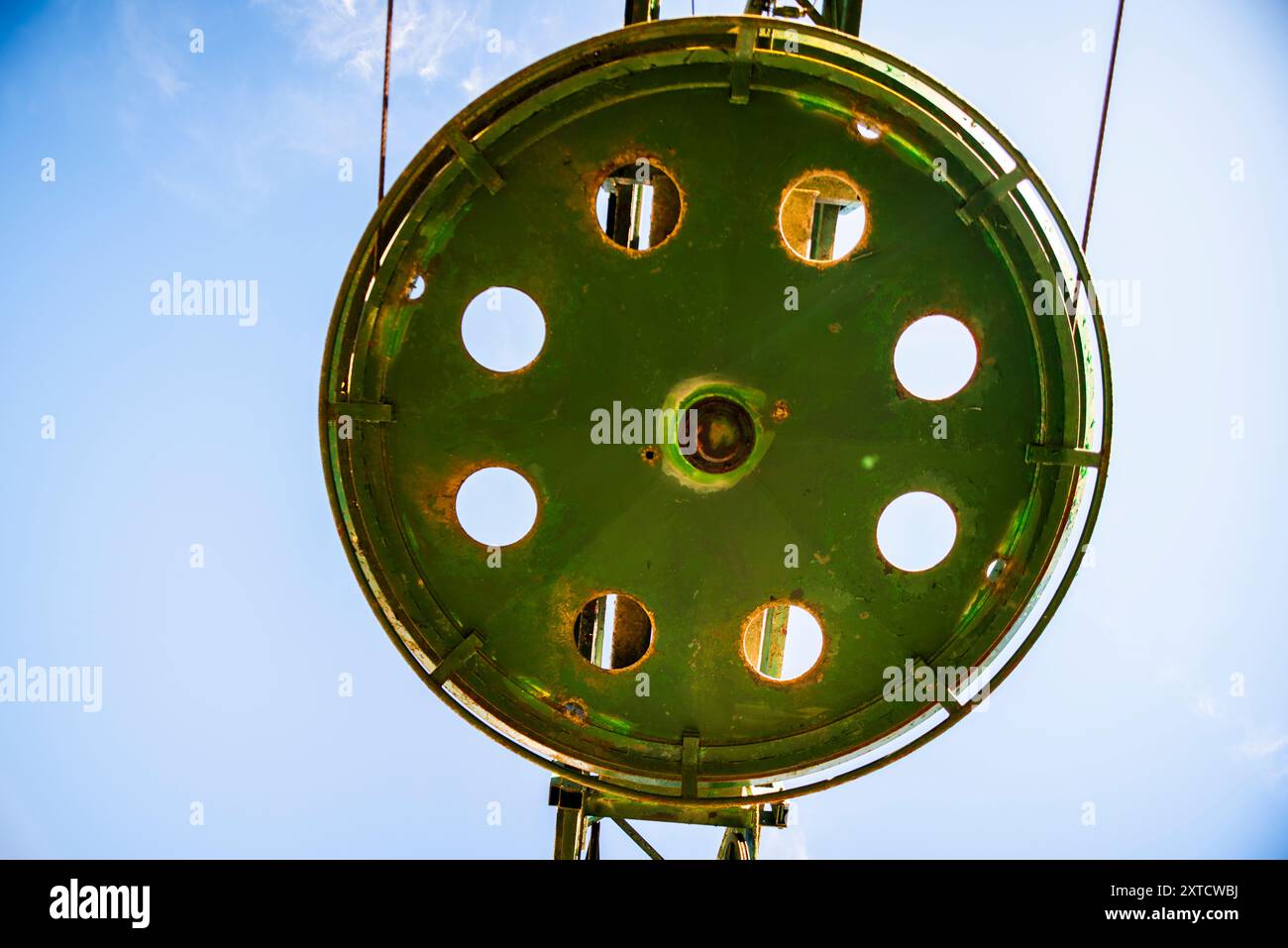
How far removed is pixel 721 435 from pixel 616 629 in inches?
90.5

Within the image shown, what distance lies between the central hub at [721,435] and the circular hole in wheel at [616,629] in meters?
1.71

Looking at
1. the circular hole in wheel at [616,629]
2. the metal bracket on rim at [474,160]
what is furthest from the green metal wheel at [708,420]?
the circular hole in wheel at [616,629]

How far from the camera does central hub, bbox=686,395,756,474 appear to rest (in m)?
6.60

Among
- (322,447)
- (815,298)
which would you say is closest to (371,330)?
(322,447)

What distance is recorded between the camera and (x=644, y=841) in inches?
319

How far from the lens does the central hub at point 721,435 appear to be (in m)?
6.60

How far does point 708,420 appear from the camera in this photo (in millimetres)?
6613

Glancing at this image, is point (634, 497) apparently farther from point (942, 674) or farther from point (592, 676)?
point (942, 674)

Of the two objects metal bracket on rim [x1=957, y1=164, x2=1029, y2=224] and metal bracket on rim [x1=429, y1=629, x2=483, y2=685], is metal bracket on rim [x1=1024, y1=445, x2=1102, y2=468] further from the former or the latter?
metal bracket on rim [x1=429, y1=629, x2=483, y2=685]

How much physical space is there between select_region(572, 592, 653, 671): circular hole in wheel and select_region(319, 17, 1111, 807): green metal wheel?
0.88 m

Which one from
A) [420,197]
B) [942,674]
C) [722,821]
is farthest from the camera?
[722,821]

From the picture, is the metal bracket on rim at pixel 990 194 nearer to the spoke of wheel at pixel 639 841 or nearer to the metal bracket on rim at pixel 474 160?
the metal bracket on rim at pixel 474 160

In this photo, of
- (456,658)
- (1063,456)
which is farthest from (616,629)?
(1063,456)

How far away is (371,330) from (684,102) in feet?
9.34
